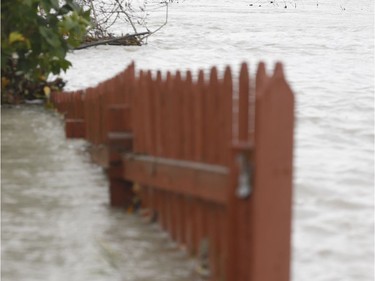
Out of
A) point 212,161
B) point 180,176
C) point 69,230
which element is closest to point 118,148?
point 69,230

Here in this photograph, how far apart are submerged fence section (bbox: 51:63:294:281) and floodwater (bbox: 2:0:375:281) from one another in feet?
1.17

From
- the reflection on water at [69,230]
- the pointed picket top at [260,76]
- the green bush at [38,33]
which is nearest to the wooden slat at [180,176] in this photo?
the reflection on water at [69,230]

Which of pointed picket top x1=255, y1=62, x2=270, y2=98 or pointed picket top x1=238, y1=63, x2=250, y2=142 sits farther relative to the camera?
pointed picket top x1=238, y1=63, x2=250, y2=142

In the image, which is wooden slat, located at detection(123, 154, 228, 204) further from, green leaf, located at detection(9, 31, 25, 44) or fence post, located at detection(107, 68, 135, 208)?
green leaf, located at detection(9, 31, 25, 44)

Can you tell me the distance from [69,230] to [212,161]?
1.35m

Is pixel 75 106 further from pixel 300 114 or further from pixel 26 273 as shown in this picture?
pixel 26 273

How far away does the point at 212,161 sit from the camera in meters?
4.65

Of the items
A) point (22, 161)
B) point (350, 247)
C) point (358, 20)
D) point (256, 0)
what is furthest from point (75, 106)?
point (256, 0)

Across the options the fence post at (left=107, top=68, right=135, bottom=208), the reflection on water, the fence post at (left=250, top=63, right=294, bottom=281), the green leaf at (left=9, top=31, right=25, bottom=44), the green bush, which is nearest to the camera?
the fence post at (left=250, top=63, right=294, bottom=281)

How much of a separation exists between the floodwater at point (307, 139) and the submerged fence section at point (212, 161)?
14.1 inches

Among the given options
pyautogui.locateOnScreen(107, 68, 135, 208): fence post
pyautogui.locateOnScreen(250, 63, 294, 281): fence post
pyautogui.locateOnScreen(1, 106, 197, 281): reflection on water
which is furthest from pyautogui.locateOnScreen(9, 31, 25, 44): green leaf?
pyautogui.locateOnScreen(250, 63, 294, 281): fence post

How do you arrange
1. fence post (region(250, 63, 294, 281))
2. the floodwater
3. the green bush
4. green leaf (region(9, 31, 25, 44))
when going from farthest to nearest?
1. the green bush
2. green leaf (region(9, 31, 25, 44))
3. the floodwater
4. fence post (region(250, 63, 294, 281))

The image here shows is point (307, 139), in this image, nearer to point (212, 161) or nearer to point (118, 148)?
point (118, 148)

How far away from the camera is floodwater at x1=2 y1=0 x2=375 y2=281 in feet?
17.4
